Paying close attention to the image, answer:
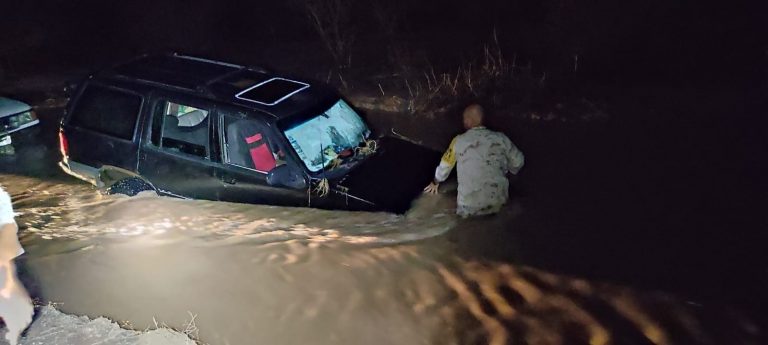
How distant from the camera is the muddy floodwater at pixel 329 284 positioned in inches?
146

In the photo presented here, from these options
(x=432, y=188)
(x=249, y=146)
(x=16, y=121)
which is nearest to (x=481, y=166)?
(x=432, y=188)

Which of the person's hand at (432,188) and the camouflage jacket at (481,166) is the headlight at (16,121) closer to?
the person's hand at (432,188)

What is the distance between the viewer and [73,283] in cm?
427

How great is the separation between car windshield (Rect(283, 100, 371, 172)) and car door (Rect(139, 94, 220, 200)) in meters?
0.84

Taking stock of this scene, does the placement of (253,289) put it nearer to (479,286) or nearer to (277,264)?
(277,264)

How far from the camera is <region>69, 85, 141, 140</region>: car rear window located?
591cm

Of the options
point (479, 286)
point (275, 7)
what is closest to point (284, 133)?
point (479, 286)

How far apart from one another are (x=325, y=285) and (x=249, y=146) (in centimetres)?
179

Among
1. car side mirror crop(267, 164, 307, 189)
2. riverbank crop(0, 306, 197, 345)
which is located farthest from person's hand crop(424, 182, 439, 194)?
riverbank crop(0, 306, 197, 345)

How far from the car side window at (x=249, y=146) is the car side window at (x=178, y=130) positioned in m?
0.27

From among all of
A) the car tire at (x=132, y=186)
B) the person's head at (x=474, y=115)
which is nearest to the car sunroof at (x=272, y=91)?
the car tire at (x=132, y=186)

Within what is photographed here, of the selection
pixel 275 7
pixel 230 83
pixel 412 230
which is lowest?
pixel 412 230

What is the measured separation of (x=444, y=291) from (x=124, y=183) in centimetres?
369

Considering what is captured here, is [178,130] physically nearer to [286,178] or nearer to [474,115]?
[286,178]
